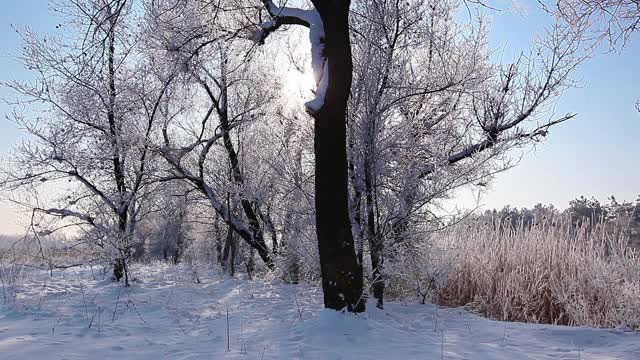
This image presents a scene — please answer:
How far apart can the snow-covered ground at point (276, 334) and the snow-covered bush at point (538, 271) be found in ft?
5.06

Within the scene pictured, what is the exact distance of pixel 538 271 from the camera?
9.64 m

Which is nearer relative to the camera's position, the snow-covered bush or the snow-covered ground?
the snow-covered ground

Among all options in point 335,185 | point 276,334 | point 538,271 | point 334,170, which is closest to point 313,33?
point 334,170

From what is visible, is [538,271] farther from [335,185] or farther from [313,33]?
[313,33]

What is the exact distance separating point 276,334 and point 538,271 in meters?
5.84

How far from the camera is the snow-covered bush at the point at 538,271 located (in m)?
8.34

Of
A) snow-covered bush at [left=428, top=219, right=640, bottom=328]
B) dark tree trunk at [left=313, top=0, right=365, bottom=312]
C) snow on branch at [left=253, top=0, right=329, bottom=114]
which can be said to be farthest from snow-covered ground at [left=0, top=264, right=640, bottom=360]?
snow on branch at [left=253, top=0, right=329, bottom=114]

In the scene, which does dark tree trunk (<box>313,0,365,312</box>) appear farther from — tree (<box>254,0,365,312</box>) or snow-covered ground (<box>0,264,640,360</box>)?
snow-covered ground (<box>0,264,640,360</box>)

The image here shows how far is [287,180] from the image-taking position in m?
9.31

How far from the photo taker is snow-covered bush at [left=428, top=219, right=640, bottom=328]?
8.34 metres

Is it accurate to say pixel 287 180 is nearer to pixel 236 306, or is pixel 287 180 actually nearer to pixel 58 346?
pixel 236 306

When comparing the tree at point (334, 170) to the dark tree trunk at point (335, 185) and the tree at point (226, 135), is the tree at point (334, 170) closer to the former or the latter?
the dark tree trunk at point (335, 185)

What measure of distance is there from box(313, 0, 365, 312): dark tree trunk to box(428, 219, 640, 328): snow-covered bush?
2.61 m

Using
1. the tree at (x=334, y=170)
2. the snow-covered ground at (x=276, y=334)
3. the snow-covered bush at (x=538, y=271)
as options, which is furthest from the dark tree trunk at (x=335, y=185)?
the snow-covered bush at (x=538, y=271)
